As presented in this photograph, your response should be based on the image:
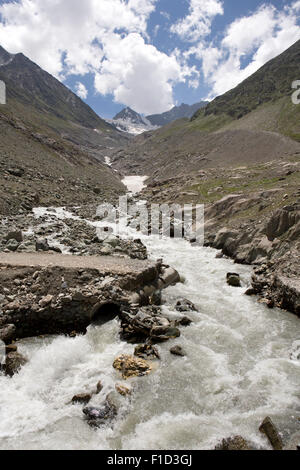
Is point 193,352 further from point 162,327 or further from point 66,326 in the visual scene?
point 66,326

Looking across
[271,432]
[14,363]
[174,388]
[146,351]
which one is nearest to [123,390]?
[174,388]

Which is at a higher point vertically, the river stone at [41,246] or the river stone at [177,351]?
the river stone at [41,246]

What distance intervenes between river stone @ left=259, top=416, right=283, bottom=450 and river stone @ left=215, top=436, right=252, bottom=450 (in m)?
0.60

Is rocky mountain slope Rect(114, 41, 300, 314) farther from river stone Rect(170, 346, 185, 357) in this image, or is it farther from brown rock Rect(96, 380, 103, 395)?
brown rock Rect(96, 380, 103, 395)

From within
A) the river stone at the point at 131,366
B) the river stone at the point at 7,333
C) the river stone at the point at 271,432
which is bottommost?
the river stone at the point at 271,432

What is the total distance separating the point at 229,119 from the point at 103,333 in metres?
159

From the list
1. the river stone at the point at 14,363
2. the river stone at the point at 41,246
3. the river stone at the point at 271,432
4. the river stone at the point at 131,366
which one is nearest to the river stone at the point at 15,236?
the river stone at the point at 41,246

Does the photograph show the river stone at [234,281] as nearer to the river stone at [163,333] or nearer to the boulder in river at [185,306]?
the boulder in river at [185,306]

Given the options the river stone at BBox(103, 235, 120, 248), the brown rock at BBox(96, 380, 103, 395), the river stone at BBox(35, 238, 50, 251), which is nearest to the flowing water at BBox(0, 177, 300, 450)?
the brown rock at BBox(96, 380, 103, 395)

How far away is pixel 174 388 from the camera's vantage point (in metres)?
9.23

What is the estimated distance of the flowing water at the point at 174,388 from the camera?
7.51 m

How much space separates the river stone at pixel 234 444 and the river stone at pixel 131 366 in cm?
330

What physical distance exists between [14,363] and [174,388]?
18.0ft

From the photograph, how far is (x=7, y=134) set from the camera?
6712 centimetres
